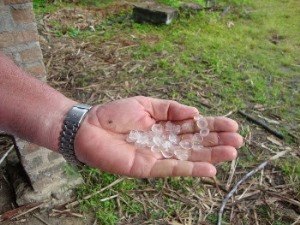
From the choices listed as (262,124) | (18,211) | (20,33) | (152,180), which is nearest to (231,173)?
(152,180)

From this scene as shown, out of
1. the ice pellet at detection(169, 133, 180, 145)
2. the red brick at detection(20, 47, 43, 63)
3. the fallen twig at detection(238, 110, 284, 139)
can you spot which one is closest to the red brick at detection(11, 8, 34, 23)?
the red brick at detection(20, 47, 43, 63)

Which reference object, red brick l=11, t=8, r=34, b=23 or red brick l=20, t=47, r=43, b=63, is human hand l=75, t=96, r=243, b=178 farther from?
red brick l=11, t=8, r=34, b=23

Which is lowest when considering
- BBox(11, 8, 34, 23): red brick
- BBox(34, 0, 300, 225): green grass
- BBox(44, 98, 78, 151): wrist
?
BBox(34, 0, 300, 225): green grass

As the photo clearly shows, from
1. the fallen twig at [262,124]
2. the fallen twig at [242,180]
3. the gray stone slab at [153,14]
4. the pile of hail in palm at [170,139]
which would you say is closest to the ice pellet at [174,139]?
the pile of hail in palm at [170,139]

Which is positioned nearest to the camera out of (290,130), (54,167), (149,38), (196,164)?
(196,164)

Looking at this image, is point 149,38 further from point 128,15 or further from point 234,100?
point 234,100

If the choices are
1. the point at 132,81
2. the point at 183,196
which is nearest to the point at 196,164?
the point at 183,196
